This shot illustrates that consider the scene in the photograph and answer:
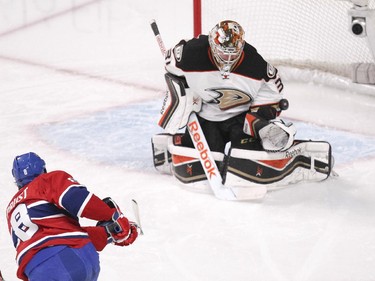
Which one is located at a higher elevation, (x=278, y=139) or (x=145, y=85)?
(x=278, y=139)

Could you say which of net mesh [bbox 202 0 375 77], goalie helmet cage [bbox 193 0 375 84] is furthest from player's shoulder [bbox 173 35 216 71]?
net mesh [bbox 202 0 375 77]

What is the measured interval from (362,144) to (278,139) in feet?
2.43

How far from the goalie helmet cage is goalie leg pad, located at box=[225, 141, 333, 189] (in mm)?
1393

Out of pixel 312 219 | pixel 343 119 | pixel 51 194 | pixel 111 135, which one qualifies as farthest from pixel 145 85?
pixel 51 194

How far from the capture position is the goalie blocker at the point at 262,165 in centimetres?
367

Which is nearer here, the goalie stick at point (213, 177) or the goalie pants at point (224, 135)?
A: the goalie stick at point (213, 177)

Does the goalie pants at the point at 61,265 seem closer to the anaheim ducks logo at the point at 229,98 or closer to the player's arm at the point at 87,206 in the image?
the player's arm at the point at 87,206

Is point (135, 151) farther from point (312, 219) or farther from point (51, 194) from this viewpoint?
point (51, 194)

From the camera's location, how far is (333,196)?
144 inches

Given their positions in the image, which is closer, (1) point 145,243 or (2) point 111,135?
(1) point 145,243

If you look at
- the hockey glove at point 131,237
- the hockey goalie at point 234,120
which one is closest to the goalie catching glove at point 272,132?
the hockey goalie at point 234,120

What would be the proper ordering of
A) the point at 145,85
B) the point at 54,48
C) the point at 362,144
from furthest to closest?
1. the point at 54,48
2. the point at 145,85
3. the point at 362,144

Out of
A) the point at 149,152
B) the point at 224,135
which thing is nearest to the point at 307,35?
the point at 149,152

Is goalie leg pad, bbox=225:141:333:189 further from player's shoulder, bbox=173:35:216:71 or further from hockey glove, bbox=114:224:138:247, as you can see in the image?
hockey glove, bbox=114:224:138:247
